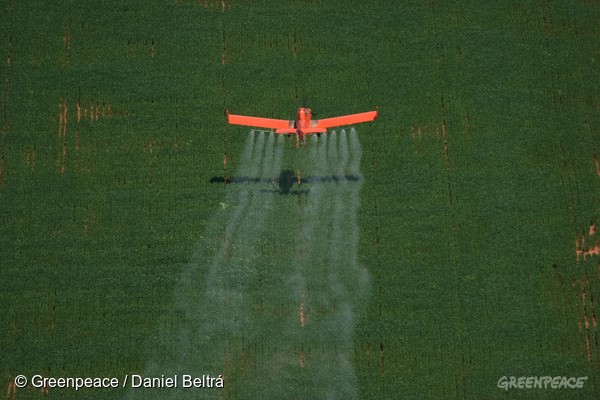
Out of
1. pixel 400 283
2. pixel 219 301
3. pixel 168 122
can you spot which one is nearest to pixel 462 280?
pixel 400 283

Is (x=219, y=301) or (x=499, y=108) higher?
(x=499, y=108)

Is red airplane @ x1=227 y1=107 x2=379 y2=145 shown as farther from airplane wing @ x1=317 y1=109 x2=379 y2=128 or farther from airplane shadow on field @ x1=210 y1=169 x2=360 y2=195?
airplane shadow on field @ x1=210 y1=169 x2=360 y2=195

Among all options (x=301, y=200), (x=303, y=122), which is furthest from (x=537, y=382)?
(x=303, y=122)

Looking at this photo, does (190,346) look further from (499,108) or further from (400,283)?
(499,108)

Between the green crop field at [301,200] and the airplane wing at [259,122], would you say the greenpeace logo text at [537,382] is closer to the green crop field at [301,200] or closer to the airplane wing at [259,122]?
the green crop field at [301,200]

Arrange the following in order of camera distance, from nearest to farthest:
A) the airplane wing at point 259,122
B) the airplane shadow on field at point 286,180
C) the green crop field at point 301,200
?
1. the green crop field at point 301,200
2. the airplane wing at point 259,122
3. the airplane shadow on field at point 286,180

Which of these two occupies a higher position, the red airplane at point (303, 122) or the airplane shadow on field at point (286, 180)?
the red airplane at point (303, 122)

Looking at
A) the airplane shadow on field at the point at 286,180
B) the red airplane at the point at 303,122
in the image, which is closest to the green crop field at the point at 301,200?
the airplane shadow on field at the point at 286,180
